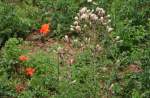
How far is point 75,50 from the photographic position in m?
8.00

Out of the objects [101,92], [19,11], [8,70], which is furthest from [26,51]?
[101,92]

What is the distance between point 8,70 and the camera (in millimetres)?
7371

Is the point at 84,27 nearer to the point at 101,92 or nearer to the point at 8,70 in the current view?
the point at 101,92

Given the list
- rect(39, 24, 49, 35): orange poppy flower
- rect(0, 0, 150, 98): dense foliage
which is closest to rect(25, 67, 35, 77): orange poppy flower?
rect(0, 0, 150, 98): dense foliage

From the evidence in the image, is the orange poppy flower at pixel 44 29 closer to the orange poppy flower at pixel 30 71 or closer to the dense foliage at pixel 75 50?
the dense foliage at pixel 75 50

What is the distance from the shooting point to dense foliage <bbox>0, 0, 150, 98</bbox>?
6070 millimetres

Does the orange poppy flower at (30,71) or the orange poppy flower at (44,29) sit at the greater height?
the orange poppy flower at (44,29)

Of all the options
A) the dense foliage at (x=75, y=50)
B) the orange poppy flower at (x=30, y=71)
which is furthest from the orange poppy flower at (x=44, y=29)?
the orange poppy flower at (x=30, y=71)

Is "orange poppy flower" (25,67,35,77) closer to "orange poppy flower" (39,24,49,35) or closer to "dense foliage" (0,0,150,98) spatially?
"dense foliage" (0,0,150,98)

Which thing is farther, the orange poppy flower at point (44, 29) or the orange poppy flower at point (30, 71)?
the orange poppy flower at point (44, 29)

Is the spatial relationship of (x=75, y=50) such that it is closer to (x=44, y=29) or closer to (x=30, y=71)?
(x=44, y=29)

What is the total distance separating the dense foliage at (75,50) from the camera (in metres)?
6.07

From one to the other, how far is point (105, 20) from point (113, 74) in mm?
1265

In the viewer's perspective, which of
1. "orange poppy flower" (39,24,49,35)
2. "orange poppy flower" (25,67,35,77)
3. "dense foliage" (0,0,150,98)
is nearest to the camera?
"dense foliage" (0,0,150,98)
